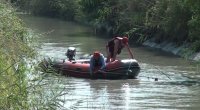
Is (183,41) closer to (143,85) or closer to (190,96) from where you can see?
(143,85)

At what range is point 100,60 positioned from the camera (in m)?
20.4

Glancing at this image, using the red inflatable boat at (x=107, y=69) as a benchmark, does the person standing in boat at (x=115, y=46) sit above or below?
above

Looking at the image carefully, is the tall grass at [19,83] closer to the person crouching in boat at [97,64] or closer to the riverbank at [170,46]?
the person crouching in boat at [97,64]

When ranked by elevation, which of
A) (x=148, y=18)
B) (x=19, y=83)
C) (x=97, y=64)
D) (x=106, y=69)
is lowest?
(x=148, y=18)

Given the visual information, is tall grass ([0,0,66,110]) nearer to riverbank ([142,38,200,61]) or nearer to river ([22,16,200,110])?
river ([22,16,200,110])

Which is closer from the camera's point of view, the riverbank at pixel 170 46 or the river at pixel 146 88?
the river at pixel 146 88

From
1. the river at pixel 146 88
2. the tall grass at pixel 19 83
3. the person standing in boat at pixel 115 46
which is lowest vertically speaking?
the river at pixel 146 88

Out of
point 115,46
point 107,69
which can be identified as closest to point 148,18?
point 115,46

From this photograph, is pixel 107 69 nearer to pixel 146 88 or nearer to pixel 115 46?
pixel 115 46

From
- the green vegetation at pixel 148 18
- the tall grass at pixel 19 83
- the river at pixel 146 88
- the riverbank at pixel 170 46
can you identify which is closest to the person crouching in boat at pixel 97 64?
the river at pixel 146 88

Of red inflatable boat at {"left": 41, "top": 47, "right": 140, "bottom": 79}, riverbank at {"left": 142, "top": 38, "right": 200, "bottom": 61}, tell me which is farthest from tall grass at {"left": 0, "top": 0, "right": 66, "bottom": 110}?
riverbank at {"left": 142, "top": 38, "right": 200, "bottom": 61}

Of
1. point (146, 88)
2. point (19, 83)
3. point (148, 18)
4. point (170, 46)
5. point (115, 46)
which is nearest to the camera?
point (19, 83)

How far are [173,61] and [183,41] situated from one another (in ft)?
14.5

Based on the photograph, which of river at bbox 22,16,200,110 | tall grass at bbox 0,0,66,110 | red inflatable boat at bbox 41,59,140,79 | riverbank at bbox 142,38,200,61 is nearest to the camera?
tall grass at bbox 0,0,66,110
